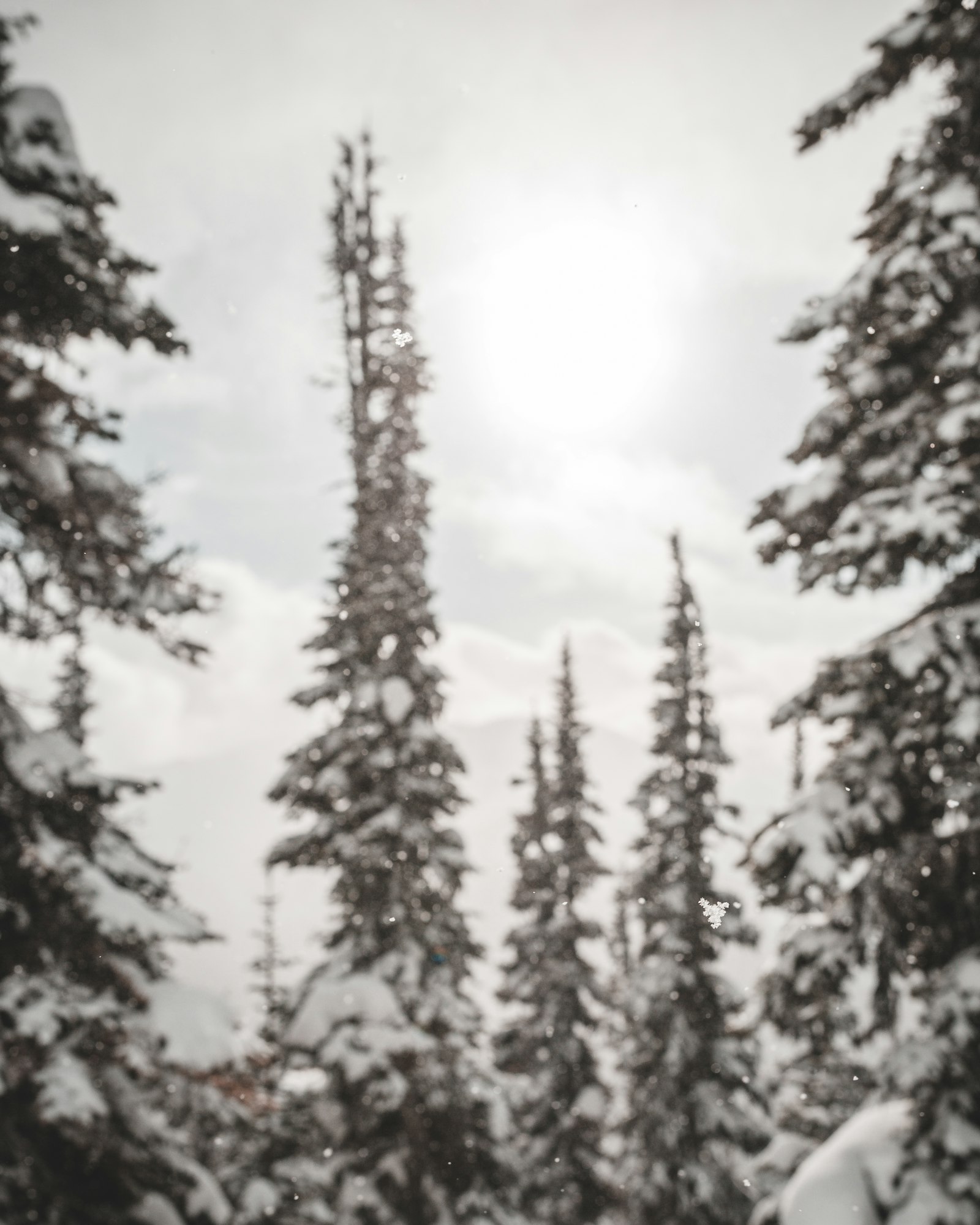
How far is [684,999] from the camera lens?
18.8 meters

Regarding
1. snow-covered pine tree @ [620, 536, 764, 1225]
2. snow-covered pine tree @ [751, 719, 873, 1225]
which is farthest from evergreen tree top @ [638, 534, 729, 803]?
snow-covered pine tree @ [751, 719, 873, 1225]

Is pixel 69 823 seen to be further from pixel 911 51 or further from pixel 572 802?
pixel 572 802

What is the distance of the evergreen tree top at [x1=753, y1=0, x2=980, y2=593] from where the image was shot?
266 inches

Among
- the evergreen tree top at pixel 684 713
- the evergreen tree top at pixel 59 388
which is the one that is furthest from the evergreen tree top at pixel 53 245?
the evergreen tree top at pixel 684 713

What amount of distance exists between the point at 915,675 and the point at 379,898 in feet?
31.2

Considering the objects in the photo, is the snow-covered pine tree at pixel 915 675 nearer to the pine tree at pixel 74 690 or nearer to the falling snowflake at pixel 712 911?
the falling snowflake at pixel 712 911

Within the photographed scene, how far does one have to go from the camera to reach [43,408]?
5.41 metres

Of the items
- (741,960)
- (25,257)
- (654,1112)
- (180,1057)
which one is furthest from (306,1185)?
(741,960)

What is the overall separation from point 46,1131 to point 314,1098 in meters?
8.59

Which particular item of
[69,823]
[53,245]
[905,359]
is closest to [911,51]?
[905,359]

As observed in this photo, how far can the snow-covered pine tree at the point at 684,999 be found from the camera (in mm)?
17875

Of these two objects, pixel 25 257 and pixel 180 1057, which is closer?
pixel 180 1057

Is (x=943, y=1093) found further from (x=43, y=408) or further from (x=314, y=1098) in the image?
(x=314, y=1098)

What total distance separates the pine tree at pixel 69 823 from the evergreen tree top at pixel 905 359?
604 centimetres
